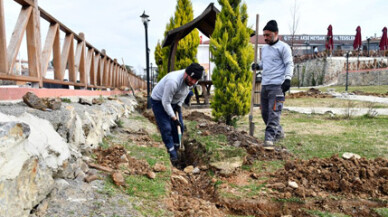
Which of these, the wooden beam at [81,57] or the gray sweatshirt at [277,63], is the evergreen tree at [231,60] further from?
the wooden beam at [81,57]

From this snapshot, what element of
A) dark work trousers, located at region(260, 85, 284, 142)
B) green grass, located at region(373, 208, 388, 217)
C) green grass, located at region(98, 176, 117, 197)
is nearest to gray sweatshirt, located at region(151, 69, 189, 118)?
dark work trousers, located at region(260, 85, 284, 142)

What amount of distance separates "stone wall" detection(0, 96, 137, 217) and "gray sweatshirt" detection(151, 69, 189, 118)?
121 centimetres

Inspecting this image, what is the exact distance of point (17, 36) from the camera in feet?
11.5

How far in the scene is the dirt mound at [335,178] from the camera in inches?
116

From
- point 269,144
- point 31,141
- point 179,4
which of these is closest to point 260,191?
point 269,144

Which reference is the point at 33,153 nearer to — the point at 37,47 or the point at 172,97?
the point at 172,97

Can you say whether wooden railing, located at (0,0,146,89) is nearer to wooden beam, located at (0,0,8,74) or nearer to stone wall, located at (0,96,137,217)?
wooden beam, located at (0,0,8,74)

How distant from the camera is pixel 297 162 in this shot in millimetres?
3525

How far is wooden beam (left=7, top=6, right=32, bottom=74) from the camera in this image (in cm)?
335

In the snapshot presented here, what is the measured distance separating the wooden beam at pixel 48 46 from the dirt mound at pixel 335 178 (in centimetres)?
370

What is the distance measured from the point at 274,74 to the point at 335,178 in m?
2.15

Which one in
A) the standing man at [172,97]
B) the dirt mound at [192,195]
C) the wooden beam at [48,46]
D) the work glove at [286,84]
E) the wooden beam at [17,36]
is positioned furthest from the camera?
the work glove at [286,84]

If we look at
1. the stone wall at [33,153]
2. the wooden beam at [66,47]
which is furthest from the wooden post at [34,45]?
the wooden beam at [66,47]

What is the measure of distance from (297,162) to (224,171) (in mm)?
903
